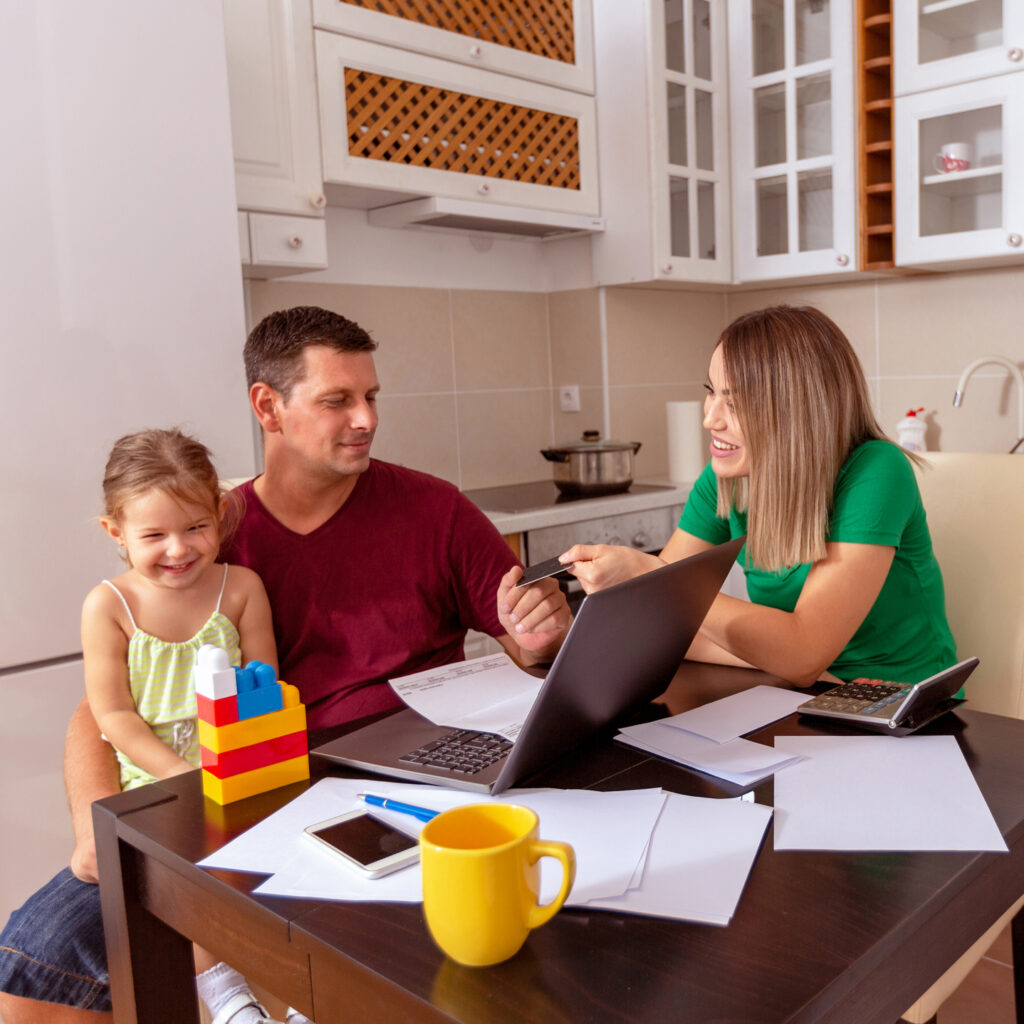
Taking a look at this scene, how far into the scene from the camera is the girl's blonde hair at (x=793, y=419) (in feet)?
4.58

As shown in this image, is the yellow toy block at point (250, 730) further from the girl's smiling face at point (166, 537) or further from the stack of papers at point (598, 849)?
the girl's smiling face at point (166, 537)

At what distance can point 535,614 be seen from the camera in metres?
1.30

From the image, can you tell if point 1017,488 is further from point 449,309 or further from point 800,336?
point 449,309

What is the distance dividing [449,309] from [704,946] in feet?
8.39

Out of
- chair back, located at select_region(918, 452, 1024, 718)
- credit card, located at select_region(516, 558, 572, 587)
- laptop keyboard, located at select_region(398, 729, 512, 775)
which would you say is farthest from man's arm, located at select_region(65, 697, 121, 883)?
chair back, located at select_region(918, 452, 1024, 718)

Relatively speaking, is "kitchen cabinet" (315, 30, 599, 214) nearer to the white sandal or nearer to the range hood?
the range hood

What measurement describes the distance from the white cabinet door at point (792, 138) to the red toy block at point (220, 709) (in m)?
2.39

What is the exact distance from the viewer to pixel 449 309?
9.90 ft

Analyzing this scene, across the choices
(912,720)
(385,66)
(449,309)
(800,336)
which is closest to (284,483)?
(800,336)

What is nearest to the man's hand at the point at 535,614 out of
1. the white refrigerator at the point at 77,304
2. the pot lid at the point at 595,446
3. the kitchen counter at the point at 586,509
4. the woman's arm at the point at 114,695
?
the woman's arm at the point at 114,695

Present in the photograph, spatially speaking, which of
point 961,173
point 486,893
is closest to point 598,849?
point 486,893

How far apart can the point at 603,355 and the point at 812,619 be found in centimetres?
196

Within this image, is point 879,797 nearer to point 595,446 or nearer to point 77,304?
point 77,304

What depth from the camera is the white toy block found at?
885mm
